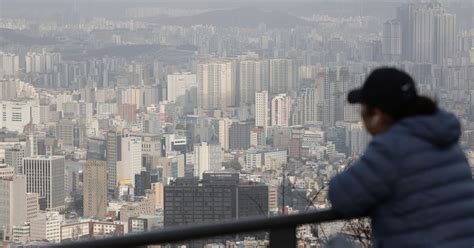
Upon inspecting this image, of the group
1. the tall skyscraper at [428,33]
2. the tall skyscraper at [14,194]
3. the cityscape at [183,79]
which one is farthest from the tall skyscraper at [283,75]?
the tall skyscraper at [14,194]

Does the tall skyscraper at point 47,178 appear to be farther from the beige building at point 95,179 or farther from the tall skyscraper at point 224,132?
the tall skyscraper at point 224,132

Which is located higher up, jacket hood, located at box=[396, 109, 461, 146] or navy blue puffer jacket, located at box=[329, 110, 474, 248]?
jacket hood, located at box=[396, 109, 461, 146]

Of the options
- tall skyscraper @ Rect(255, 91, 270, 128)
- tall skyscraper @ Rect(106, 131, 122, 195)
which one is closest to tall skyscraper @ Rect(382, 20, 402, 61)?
tall skyscraper @ Rect(255, 91, 270, 128)

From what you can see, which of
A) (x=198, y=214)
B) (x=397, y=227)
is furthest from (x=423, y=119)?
(x=198, y=214)

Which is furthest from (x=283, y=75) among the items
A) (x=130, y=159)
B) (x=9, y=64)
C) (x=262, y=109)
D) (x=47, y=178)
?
(x=47, y=178)

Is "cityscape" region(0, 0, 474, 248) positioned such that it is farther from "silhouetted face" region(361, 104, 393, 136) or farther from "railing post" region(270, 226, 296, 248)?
"silhouetted face" region(361, 104, 393, 136)

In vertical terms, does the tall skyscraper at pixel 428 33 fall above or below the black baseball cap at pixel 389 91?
above
